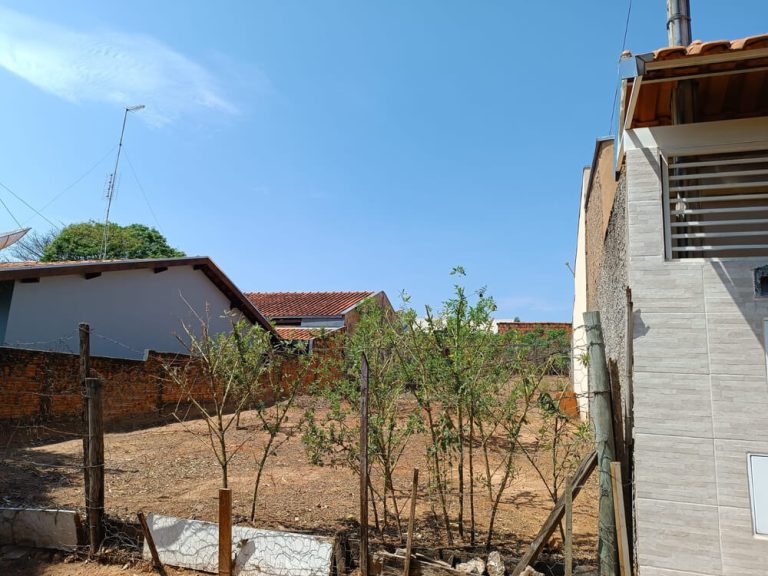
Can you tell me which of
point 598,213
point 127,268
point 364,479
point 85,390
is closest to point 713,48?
point 364,479

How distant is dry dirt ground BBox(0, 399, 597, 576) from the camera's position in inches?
236

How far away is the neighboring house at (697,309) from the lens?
139 inches

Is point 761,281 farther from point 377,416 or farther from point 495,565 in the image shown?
point 377,416

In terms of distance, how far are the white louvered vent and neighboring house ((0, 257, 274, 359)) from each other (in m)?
9.25

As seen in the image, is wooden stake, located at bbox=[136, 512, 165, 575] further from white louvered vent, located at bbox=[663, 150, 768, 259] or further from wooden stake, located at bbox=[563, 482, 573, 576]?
white louvered vent, located at bbox=[663, 150, 768, 259]

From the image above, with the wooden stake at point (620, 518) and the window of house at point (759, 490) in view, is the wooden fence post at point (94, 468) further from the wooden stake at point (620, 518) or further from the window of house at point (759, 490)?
the window of house at point (759, 490)

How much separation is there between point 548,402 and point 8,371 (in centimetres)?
1034

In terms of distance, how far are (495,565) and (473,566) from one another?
17 cm

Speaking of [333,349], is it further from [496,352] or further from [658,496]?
[658,496]

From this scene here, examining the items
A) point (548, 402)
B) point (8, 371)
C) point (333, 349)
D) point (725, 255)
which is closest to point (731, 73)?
point (725, 255)

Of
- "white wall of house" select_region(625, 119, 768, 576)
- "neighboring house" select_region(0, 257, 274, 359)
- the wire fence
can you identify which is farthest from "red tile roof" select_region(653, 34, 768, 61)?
"neighboring house" select_region(0, 257, 274, 359)

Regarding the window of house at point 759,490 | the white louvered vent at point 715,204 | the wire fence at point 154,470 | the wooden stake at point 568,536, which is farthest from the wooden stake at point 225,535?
the white louvered vent at point 715,204

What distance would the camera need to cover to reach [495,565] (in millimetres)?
4402

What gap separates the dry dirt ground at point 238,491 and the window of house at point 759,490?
200 centimetres
